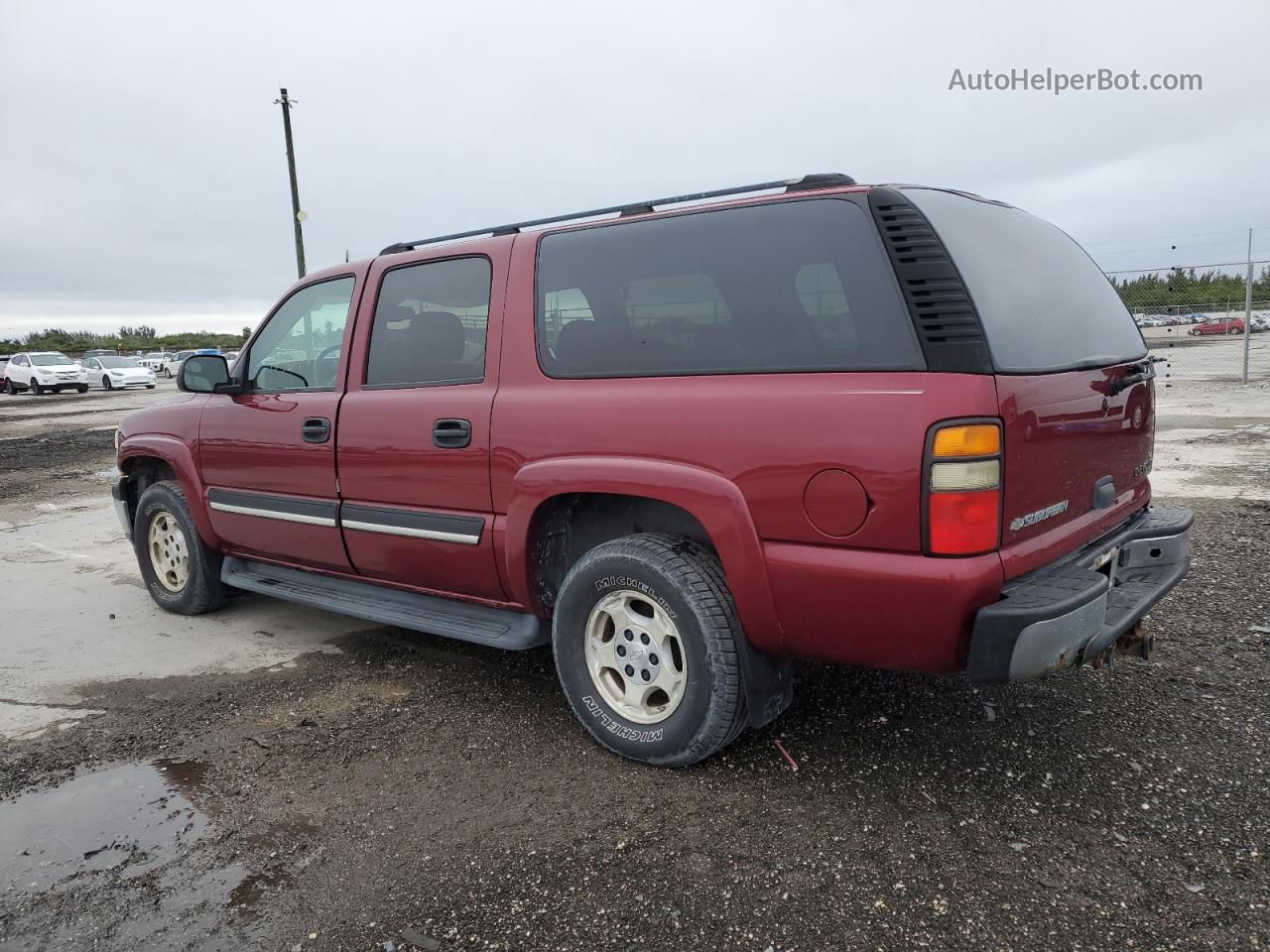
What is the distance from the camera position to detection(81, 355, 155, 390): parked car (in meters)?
32.2

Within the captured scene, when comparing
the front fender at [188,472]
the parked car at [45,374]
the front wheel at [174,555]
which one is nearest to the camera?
the front fender at [188,472]

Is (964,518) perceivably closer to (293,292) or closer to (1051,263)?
(1051,263)

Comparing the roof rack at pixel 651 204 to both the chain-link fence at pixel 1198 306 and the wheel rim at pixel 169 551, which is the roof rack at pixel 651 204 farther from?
the chain-link fence at pixel 1198 306

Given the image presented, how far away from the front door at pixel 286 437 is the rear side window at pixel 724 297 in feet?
4.21

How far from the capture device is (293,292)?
4.38 meters

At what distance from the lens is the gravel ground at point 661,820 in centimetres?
227

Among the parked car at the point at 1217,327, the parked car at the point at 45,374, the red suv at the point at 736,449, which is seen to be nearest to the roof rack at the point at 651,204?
the red suv at the point at 736,449

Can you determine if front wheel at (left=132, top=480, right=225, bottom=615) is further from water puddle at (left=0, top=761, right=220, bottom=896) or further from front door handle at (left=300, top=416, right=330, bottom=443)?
water puddle at (left=0, top=761, right=220, bottom=896)

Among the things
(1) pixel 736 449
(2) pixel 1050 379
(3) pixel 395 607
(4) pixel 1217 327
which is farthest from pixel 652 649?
(4) pixel 1217 327

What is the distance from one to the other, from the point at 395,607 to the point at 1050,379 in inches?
107

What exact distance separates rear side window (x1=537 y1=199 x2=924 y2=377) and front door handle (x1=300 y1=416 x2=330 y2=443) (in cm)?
121

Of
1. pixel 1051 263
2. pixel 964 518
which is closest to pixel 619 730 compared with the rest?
pixel 964 518

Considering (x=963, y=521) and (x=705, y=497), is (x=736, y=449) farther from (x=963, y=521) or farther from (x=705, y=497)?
(x=963, y=521)

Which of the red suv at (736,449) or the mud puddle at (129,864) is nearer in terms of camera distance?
the mud puddle at (129,864)
